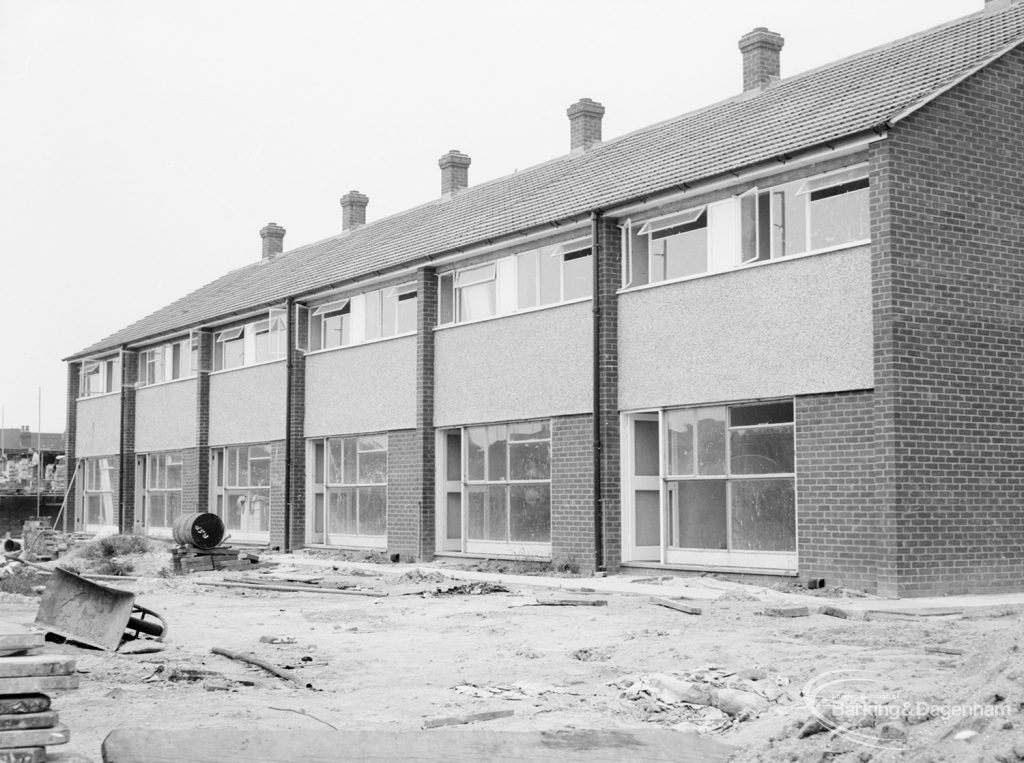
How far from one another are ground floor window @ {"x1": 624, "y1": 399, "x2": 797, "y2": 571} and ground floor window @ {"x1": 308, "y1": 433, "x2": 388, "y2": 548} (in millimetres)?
7550

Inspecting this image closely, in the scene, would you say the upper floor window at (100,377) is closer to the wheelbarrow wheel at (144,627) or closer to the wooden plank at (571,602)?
the wooden plank at (571,602)

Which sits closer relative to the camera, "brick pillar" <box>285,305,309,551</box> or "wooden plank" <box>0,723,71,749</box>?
"wooden plank" <box>0,723,71,749</box>

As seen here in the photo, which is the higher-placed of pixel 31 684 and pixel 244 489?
pixel 244 489

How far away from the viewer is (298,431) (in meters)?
27.8

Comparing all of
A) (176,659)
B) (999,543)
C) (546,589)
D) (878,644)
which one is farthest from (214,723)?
(999,543)

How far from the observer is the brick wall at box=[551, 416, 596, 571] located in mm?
18984

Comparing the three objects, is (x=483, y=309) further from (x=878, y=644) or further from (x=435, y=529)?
(x=878, y=644)

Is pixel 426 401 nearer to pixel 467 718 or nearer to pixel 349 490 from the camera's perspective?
pixel 349 490

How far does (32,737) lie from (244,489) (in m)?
24.7

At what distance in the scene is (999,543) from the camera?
50.5 ft

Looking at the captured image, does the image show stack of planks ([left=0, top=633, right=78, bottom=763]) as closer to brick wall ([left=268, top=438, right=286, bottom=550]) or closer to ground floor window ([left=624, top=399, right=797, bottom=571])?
ground floor window ([left=624, top=399, right=797, bottom=571])

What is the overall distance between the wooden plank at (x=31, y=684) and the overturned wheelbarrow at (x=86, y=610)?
5.18 m

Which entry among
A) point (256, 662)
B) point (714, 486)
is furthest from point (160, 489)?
point (256, 662)

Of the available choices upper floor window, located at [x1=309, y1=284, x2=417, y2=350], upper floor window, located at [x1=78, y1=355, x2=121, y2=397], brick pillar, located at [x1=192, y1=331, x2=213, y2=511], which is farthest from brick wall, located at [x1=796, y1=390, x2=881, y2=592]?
upper floor window, located at [x1=78, y1=355, x2=121, y2=397]
